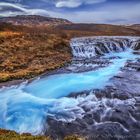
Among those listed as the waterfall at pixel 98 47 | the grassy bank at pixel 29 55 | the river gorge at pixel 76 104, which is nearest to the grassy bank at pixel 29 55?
the grassy bank at pixel 29 55

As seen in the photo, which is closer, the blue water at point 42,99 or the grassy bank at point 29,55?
the blue water at point 42,99

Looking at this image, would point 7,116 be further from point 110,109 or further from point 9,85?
point 9,85

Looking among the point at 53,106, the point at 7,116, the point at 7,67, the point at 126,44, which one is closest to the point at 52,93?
the point at 53,106

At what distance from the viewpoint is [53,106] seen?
21.2 metres

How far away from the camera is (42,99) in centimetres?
2366

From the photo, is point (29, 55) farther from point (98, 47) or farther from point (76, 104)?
point (76, 104)

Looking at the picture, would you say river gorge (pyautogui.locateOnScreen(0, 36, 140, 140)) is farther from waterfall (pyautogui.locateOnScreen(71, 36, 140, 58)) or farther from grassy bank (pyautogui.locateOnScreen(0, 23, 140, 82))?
waterfall (pyautogui.locateOnScreen(71, 36, 140, 58))

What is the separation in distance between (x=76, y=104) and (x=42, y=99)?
3.73 m

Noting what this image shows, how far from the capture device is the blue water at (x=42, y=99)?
61.6ft

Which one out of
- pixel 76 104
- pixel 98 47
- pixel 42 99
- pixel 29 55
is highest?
pixel 76 104

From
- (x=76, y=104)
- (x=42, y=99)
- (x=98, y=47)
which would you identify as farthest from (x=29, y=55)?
Answer: (x=76, y=104)

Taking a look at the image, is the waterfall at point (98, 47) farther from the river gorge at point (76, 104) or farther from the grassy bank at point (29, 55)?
the river gorge at point (76, 104)

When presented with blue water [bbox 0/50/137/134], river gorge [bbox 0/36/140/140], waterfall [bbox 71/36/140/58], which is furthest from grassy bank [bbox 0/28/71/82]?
blue water [bbox 0/50/137/134]

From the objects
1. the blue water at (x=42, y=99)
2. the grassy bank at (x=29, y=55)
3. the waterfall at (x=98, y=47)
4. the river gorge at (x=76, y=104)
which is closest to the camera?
the river gorge at (x=76, y=104)
